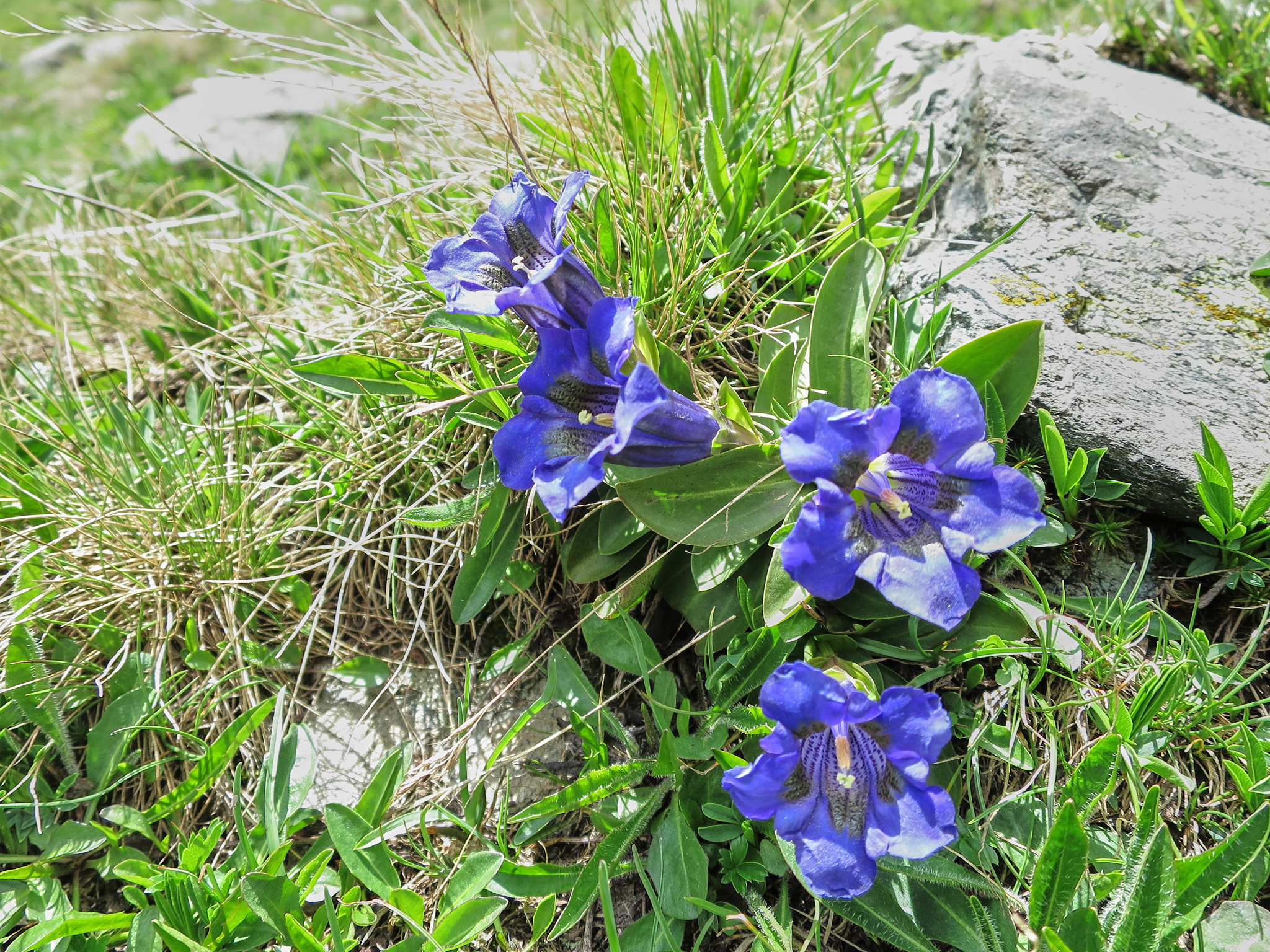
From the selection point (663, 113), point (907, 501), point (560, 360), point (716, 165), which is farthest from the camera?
point (663, 113)

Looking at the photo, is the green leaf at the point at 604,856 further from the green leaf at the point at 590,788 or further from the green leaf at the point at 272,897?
the green leaf at the point at 272,897

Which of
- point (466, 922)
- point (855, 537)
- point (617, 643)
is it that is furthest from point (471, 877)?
point (855, 537)

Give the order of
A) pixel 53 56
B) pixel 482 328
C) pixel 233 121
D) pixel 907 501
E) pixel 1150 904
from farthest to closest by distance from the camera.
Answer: pixel 53 56 < pixel 233 121 < pixel 482 328 < pixel 907 501 < pixel 1150 904

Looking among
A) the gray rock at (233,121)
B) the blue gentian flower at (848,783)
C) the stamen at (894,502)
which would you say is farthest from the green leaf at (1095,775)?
the gray rock at (233,121)

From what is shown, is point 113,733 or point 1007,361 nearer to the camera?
point 1007,361

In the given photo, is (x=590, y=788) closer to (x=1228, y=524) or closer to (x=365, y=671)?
(x=365, y=671)

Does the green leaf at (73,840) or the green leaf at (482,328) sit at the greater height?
the green leaf at (482,328)

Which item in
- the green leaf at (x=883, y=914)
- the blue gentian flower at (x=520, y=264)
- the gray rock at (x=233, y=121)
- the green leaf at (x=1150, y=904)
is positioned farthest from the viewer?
the gray rock at (x=233, y=121)
